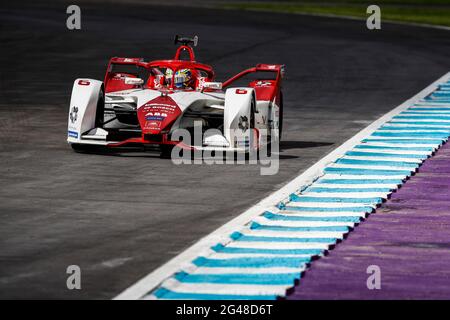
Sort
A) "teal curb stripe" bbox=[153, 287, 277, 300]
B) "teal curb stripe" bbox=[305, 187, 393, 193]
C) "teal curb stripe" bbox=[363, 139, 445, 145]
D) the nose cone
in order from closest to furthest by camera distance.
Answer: "teal curb stripe" bbox=[153, 287, 277, 300] → "teal curb stripe" bbox=[305, 187, 393, 193] → the nose cone → "teal curb stripe" bbox=[363, 139, 445, 145]

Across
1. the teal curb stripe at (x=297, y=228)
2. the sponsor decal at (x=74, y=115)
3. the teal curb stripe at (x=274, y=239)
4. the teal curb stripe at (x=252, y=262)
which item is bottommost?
the teal curb stripe at (x=252, y=262)

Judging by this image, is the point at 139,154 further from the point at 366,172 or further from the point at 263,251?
the point at 263,251

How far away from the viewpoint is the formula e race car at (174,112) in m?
19.4

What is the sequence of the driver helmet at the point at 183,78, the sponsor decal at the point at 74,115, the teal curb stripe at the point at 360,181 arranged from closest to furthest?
the teal curb stripe at the point at 360,181, the sponsor decal at the point at 74,115, the driver helmet at the point at 183,78

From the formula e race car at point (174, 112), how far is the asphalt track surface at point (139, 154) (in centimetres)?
41

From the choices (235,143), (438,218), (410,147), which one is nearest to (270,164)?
(235,143)

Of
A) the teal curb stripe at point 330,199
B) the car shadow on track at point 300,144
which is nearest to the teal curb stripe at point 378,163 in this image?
the car shadow on track at point 300,144

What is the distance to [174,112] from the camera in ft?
64.0

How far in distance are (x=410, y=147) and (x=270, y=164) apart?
3.38 metres

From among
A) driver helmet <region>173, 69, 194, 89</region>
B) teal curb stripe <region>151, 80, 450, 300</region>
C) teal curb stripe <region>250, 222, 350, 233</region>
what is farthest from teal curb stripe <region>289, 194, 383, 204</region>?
driver helmet <region>173, 69, 194, 89</region>

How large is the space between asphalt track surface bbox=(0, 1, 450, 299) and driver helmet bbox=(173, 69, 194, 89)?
1679mm

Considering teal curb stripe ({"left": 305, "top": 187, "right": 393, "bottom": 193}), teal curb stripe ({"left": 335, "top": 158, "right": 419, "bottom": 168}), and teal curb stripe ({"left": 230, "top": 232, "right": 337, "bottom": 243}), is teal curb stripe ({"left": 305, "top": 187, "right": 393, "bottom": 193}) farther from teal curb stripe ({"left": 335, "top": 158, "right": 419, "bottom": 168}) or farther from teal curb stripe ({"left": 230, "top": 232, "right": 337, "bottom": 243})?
teal curb stripe ({"left": 230, "top": 232, "right": 337, "bottom": 243})

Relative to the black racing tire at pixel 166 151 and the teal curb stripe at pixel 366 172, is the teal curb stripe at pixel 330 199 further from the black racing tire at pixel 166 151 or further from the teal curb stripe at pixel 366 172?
the black racing tire at pixel 166 151

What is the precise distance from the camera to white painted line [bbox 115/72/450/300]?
11461mm
